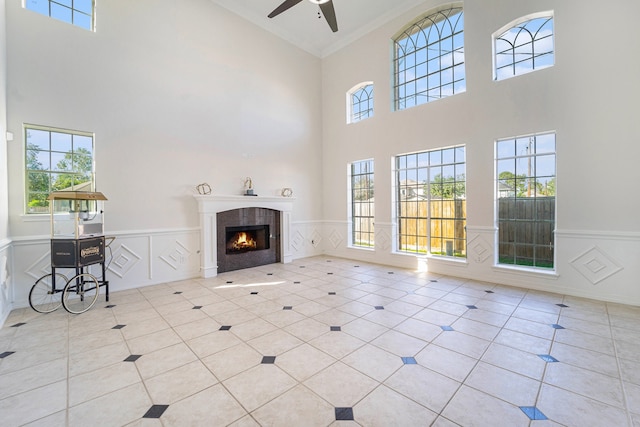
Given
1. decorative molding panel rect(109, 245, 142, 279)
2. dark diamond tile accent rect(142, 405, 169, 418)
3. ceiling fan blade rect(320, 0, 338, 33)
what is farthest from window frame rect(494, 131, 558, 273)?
decorative molding panel rect(109, 245, 142, 279)

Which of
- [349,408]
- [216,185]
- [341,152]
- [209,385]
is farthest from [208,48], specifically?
[349,408]

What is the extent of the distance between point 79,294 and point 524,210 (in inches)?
289

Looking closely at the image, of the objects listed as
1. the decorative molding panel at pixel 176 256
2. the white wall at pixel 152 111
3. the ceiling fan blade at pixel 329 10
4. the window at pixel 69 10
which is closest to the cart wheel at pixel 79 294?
the white wall at pixel 152 111

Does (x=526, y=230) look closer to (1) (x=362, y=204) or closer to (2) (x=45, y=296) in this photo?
(1) (x=362, y=204)

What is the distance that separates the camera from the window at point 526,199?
15.0ft

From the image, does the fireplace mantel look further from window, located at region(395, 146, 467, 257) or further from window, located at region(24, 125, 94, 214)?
window, located at region(395, 146, 467, 257)

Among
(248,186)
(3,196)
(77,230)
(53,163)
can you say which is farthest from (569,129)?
(3,196)

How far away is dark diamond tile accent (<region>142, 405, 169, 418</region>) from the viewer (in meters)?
1.89

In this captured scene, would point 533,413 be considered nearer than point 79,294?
Yes

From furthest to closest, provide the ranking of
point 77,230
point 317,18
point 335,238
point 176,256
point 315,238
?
1. point 315,238
2. point 335,238
3. point 317,18
4. point 176,256
5. point 77,230

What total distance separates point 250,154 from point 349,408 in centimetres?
566

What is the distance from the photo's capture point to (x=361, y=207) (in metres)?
7.44

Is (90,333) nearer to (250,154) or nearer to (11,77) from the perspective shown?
(11,77)

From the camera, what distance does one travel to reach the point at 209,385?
87.6 inches
